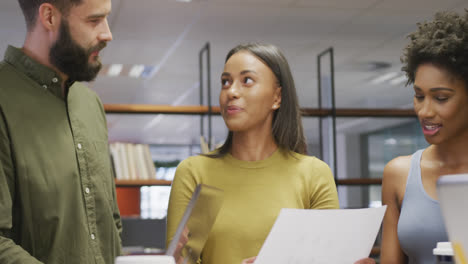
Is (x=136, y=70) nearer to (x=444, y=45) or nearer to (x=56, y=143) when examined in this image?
(x=56, y=143)

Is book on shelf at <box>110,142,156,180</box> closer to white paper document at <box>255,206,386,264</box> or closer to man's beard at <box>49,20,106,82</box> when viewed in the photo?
man's beard at <box>49,20,106,82</box>

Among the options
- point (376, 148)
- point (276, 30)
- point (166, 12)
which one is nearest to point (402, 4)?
point (276, 30)

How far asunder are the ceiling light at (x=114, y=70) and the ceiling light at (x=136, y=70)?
16 cm

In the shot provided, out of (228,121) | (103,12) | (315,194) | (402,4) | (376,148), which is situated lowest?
(376,148)

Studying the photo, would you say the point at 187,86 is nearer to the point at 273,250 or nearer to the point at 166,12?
the point at 166,12

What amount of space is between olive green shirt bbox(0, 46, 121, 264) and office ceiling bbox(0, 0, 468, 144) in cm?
322

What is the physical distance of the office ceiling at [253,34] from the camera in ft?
15.5

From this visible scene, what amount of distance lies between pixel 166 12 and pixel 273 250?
4098 mm

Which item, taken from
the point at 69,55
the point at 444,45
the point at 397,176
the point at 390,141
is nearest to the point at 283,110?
the point at 397,176

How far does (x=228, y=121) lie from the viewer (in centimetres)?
148

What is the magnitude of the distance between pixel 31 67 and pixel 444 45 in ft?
3.54

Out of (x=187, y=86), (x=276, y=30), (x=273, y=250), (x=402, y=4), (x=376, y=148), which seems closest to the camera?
(x=273, y=250)

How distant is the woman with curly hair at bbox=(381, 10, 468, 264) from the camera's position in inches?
50.7

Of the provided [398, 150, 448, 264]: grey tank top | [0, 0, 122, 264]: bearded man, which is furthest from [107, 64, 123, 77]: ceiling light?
[398, 150, 448, 264]: grey tank top
